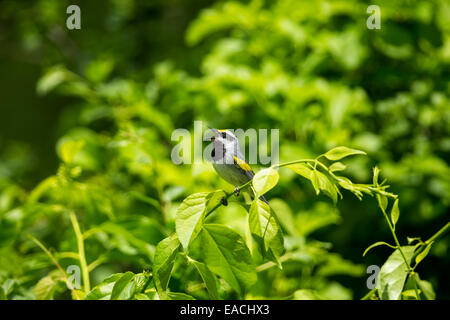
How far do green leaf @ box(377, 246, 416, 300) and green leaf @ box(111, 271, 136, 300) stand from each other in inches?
25.6

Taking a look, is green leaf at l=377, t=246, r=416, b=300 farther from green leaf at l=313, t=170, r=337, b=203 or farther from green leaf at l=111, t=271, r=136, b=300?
green leaf at l=111, t=271, r=136, b=300

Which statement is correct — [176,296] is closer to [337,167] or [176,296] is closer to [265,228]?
[265,228]

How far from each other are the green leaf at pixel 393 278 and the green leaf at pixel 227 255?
0.34 meters

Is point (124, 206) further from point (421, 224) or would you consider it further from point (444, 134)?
point (444, 134)

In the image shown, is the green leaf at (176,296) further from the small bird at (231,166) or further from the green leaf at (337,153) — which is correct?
the green leaf at (337,153)

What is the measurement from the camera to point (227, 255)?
1.07 metres

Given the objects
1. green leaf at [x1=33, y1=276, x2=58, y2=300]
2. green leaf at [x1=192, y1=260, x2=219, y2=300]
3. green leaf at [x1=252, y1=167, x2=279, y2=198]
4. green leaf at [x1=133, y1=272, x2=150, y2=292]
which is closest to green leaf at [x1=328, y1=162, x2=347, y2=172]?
green leaf at [x1=252, y1=167, x2=279, y2=198]

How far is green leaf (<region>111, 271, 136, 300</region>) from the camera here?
3.13ft

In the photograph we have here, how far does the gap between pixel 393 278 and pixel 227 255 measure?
449 mm

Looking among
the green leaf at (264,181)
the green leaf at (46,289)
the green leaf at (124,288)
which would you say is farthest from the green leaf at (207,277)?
the green leaf at (46,289)

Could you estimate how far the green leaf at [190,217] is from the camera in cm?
91

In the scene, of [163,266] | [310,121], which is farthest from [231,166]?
[310,121]
